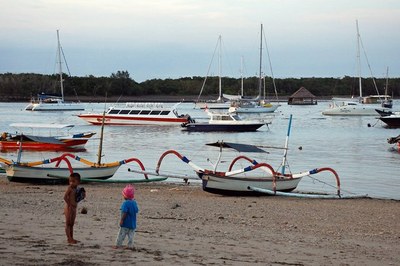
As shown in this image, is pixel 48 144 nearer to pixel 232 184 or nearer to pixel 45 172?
pixel 45 172

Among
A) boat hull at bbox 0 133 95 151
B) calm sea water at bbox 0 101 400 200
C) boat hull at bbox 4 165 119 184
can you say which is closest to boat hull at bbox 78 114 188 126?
calm sea water at bbox 0 101 400 200

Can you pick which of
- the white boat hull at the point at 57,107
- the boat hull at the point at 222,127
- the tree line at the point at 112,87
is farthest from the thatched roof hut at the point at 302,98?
the boat hull at the point at 222,127

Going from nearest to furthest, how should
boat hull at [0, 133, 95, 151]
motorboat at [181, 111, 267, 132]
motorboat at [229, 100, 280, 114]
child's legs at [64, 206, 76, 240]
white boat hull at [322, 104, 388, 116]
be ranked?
child's legs at [64, 206, 76, 240], boat hull at [0, 133, 95, 151], motorboat at [181, 111, 267, 132], motorboat at [229, 100, 280, 114], white boat hull at [322, 104, 388, 116]

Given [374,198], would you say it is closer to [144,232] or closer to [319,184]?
[319,184]

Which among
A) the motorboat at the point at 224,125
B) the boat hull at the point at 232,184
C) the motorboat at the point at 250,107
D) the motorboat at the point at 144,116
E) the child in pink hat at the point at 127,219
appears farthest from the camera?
the motorboat at the point at 250,107

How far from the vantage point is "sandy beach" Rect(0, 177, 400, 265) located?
10.2 metres

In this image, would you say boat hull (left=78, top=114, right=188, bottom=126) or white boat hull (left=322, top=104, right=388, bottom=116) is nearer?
boat hull (left=78, top=114, right=188, bottom=126)

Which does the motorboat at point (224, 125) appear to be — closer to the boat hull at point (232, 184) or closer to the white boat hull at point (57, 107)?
the boat hull at point (232, 184)

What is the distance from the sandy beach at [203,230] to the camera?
1022cm

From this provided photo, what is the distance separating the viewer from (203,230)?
1347 centimetres

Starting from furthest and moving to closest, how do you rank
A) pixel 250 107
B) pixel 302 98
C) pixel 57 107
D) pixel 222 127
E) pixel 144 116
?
1. pixel 302 98
2. pixel 57 107
3. pixel 250 107
4. pixel 144 116
5. pixel 222 127

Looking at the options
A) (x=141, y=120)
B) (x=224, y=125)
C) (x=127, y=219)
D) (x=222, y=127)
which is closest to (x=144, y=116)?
(x=141, y=120)

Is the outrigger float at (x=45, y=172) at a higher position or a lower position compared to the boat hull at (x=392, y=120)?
lower

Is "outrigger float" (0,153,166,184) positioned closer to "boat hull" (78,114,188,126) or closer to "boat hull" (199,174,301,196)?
"boat hull" (199,174,301,196)
